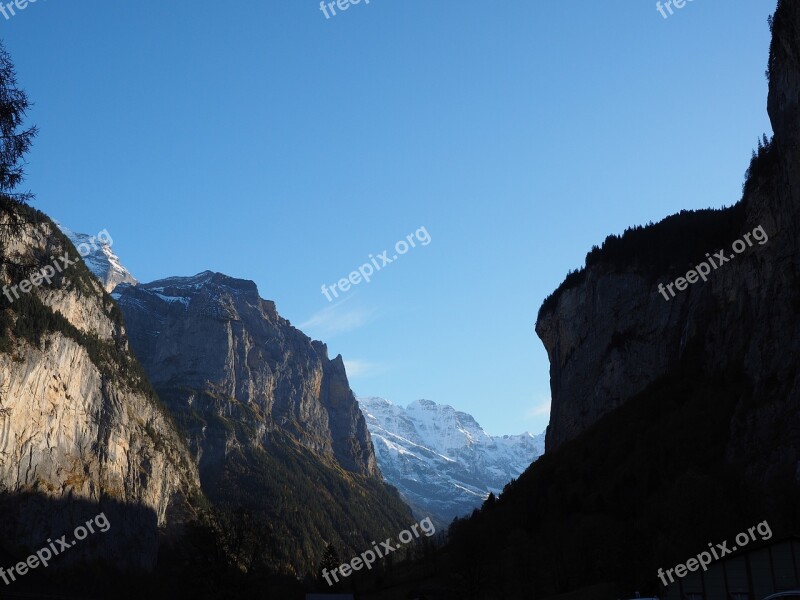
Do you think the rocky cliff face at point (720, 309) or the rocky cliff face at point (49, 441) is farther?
the rocky cliff face at point (49, 441)

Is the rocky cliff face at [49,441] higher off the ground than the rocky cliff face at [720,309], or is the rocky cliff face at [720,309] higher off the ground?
the rocky cliff face at [49,441]

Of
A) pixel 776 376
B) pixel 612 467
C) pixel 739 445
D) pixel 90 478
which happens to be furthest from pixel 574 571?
pixel 90 478

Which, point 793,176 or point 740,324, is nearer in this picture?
point 793,176

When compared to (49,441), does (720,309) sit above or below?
below

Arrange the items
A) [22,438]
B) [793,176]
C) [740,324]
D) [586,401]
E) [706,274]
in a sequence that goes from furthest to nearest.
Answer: [586,401]
[22,438]
[706,274]
[740,324]
[793,176]

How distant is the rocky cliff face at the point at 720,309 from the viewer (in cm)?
9756

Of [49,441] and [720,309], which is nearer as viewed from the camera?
[720,309]

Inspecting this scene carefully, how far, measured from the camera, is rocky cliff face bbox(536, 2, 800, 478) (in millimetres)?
97562

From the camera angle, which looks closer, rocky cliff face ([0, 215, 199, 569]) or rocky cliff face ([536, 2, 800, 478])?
rocky cliff face ([536, 2, 800, 478])

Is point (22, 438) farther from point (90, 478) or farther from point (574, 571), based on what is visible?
point (574, 571)

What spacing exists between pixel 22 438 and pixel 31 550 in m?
24.4

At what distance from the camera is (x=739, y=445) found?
10350cm

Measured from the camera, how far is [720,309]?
14138 cm

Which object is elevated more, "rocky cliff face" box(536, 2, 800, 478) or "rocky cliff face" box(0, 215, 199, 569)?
"rocky cliff face" box(0, 215, 199, 569)
